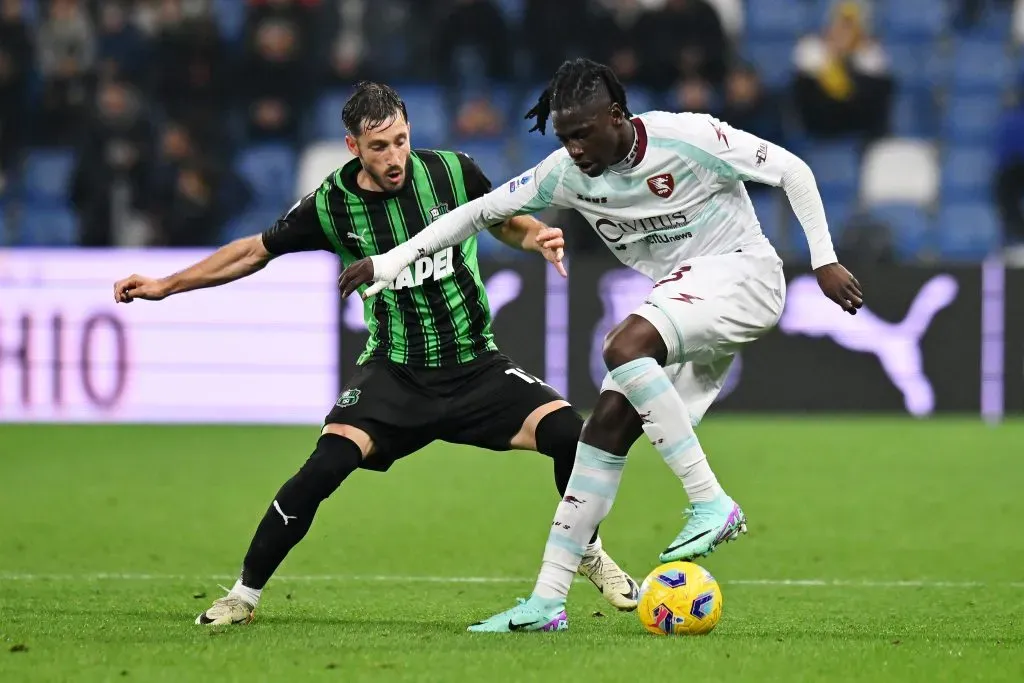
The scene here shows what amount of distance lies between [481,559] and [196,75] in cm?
968

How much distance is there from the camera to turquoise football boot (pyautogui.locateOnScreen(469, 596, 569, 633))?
541 cm

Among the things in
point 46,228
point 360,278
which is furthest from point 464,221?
point 46,228

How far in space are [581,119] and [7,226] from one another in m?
12.0

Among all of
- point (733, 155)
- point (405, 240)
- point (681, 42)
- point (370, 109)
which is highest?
point (681, 42)

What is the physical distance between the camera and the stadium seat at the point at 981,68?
16.5 metres

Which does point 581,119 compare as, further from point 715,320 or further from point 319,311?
point 319,311

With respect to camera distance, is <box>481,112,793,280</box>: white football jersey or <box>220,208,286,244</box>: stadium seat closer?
<box>481,112,793,280</box>: white football jersey

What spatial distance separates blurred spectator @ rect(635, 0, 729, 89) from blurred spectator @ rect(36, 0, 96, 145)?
219 inches

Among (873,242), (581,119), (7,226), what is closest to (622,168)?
(581,119)

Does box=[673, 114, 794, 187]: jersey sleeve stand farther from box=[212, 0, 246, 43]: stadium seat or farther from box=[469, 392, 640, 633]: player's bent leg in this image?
box=[212, 0, 246, 43]: stadium seat

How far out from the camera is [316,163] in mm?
15719

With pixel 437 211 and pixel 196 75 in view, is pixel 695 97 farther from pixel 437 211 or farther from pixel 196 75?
pixel 437 211

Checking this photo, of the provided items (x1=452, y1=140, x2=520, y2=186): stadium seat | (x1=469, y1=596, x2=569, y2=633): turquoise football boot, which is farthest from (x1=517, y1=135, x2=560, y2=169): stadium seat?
(x1=469, y1=596, x2=569, y2=633): turquoise football boot

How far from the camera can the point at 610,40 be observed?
1552 centimetres
